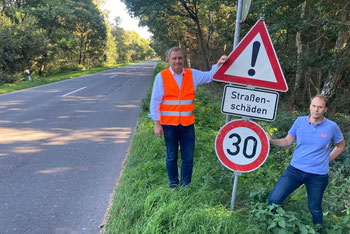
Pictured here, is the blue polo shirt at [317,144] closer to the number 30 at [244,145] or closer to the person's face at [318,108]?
the person's face at [318,108]

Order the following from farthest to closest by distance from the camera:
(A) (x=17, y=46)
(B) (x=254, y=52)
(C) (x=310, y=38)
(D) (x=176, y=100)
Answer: (A) (x=17, y=46) < (C) (x=310, y=38) < (D) (x=176, y=100) < (B) (x=254, y=52)

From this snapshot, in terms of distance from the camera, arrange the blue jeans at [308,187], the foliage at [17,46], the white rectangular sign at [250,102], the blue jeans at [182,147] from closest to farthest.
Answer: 1. the white rectangular sign at [250,102]
2. the blue jeans at [308,187]
3. the blue jeans at [182,147]
4. the foliage at [17,46]

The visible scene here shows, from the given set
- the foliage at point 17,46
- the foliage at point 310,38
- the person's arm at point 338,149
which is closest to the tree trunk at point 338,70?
the foliage at point 310,38

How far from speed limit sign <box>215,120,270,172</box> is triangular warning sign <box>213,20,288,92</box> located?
0.42 meters

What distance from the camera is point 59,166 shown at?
438 centimetres

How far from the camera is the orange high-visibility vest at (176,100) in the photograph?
9.11 ft

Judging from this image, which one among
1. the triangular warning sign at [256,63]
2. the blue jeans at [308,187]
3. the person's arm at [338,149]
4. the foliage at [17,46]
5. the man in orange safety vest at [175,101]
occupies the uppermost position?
the foliage at [17,46]

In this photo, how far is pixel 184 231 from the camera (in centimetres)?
221

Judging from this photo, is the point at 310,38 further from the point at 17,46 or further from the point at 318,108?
the point at 17,46

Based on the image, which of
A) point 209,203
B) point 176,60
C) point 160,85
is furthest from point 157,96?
point 209,203

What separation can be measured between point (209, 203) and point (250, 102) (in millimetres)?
1230

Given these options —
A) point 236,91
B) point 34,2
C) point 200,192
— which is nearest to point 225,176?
point 200,192

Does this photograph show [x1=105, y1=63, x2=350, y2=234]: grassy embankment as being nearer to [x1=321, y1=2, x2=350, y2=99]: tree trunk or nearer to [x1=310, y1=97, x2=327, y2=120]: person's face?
[x1=310, y1=97, x2=327, y2=120]: person's face

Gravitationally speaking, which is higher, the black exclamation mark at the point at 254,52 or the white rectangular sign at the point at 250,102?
the black exclamation mark at the point at 254,52
